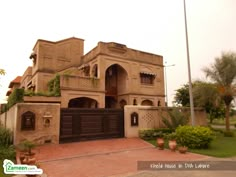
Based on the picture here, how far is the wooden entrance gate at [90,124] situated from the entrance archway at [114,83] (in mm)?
8743

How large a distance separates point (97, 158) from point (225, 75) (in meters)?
14.0

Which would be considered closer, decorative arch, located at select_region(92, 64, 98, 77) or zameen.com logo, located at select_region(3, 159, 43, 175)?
zameen.com logo, located at select_region(3, 159, 43, 175)

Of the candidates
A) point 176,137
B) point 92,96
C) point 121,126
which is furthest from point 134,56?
point 176,137

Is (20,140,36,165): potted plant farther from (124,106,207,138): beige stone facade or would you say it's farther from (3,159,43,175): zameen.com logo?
(124,106,207,138): beige stone facade

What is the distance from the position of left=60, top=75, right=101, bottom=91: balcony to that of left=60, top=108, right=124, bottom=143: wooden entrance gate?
525cm

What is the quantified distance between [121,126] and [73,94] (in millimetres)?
5859

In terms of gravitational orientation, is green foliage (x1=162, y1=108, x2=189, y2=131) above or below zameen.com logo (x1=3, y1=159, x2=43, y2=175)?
above

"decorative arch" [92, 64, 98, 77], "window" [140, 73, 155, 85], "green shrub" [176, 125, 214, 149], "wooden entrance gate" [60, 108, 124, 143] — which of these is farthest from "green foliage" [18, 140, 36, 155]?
"window" [140, 73, 155, 85]

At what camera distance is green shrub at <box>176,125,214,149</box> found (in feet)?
38.4

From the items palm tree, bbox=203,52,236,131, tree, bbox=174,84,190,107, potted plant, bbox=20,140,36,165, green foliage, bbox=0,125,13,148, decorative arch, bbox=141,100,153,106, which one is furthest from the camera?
tree, bbox=174,84,190,107

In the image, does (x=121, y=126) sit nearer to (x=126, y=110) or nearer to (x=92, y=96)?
(x=126, y=110)

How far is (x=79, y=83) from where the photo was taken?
19.0 metres

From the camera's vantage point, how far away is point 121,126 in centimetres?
1531

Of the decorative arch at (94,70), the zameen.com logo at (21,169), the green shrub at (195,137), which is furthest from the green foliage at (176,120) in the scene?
the zameen.com logo at (21,169)
